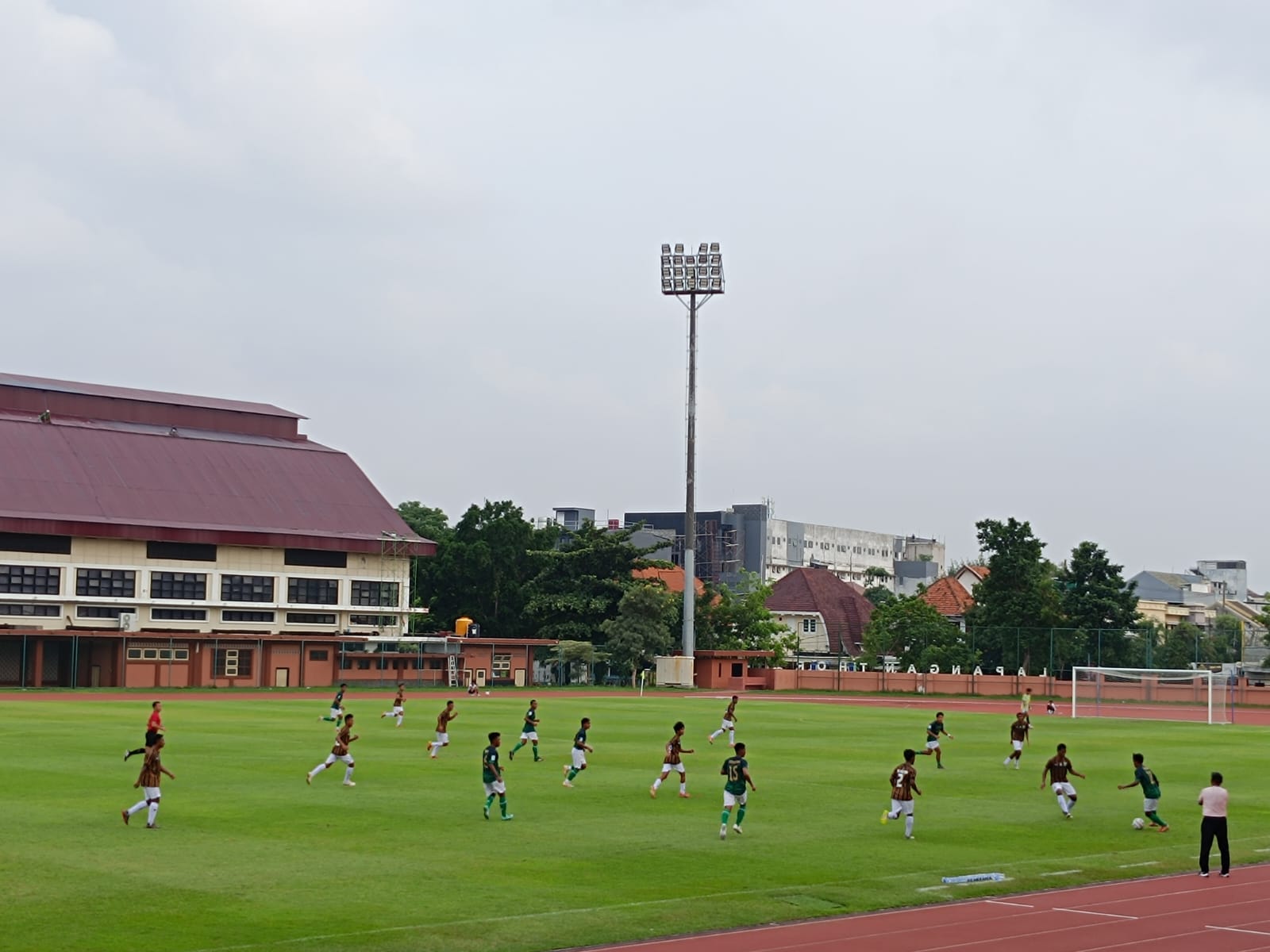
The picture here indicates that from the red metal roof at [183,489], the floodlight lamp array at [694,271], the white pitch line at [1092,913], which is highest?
the floodlight lamp array at [694,271]

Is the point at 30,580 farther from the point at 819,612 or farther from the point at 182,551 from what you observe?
the point at 819,612

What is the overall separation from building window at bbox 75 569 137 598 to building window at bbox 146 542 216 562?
6.34ft

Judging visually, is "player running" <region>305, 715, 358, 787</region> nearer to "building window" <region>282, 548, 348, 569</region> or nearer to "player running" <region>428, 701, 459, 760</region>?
"player running" <region>428, 701, 459, 760</region>

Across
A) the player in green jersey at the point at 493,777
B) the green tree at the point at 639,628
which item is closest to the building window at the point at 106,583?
the green tree at the point at 639,628

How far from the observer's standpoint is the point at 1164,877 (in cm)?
2658

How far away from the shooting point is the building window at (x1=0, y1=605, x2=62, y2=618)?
9350cm

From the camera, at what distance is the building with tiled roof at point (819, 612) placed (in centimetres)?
16950

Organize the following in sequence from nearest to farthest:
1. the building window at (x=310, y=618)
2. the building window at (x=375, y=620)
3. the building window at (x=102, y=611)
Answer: the building window at (x=102, y=611) < the building window at (x=310, y=618) < the building window at (x=375, y=620)

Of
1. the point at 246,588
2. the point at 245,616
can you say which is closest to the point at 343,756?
the point at 245,616

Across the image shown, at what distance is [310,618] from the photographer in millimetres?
106750

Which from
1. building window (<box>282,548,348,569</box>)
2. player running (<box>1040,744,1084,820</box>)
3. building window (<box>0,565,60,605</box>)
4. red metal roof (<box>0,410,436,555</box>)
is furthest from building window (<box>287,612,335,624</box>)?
player running (<box>1040,744,1084,820</box>)

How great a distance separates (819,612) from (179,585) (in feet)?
282

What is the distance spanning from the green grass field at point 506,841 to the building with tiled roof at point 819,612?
116 meters

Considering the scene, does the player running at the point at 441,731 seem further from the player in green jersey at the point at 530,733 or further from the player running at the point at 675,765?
the player running at the point at 675,765
